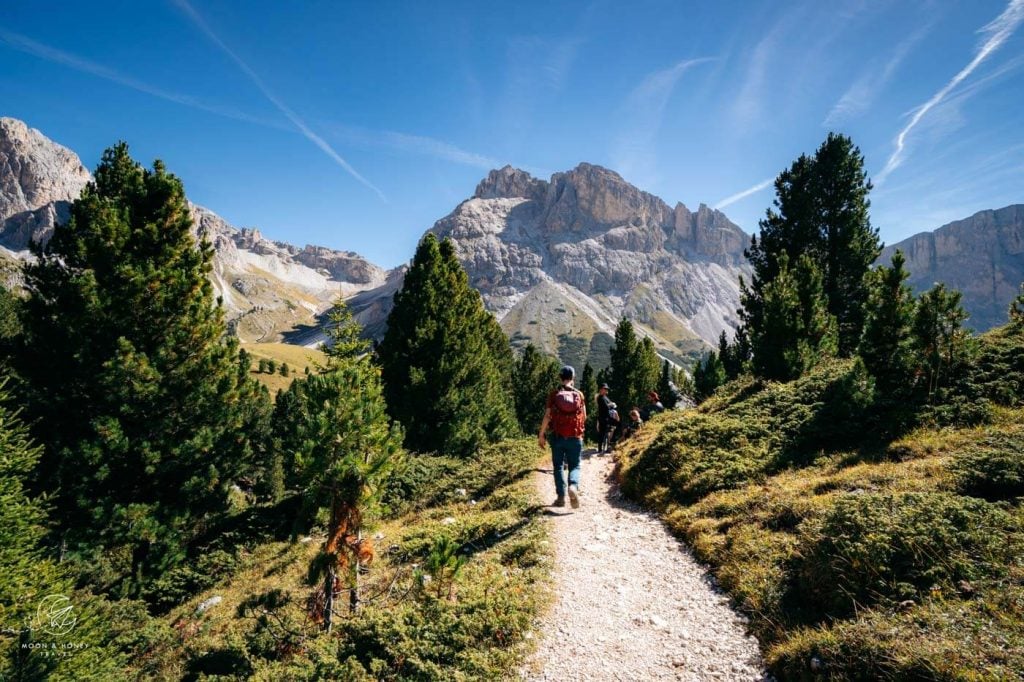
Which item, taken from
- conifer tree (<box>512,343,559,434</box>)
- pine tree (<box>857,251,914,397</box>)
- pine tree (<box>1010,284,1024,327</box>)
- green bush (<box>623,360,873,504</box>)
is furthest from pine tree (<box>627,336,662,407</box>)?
pine tree (<box>857,251,914,397</box>)

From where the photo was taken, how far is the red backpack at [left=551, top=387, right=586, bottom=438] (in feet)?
34.7

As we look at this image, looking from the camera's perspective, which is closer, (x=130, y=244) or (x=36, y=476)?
(x=36, y=476)

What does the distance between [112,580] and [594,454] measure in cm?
1713

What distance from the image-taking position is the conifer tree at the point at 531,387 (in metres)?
56.2

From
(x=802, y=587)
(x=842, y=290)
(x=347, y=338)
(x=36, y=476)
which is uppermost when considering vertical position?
(x=842, y=290)

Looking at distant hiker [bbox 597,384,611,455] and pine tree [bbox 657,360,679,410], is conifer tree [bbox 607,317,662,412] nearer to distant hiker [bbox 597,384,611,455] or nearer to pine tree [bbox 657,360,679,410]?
pine tree [bbox 657,360,679,410]

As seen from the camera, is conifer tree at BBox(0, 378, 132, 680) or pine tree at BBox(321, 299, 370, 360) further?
pine tree at BBox(321, 299, 370, 360)

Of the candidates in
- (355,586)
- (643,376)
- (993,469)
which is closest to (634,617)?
(355,586)

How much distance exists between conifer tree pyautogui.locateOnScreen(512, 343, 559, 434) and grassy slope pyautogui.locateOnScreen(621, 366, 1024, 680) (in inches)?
1750

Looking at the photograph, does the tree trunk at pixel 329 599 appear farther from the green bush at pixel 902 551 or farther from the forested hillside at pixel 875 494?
the green bush at pixel 902 551

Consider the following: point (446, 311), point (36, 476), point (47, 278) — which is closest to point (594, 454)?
point (446, 311)

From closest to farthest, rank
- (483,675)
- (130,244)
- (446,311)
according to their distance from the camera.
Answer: (483,675) < (130,244) < (446,311)

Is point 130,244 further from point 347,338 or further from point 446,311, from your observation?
point 446,311

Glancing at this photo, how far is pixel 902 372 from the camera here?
11.9m
